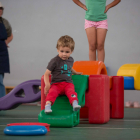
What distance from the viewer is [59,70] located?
90.1 inches

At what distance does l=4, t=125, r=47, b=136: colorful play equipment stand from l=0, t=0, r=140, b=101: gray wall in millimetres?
3606

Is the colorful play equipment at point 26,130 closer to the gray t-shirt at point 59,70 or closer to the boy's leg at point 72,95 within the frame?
the boy's leg at point 72,95

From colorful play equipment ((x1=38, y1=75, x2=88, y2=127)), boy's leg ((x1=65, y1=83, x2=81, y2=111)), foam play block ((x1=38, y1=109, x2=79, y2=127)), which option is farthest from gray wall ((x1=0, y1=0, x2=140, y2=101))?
foam play block ((x1=38, y1=109, x2=79, y2=127))

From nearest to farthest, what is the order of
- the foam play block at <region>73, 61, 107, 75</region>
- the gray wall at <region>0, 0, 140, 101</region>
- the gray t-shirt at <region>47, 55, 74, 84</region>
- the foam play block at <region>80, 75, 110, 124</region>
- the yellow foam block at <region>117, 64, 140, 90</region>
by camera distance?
the gray t-shirt at <region>47, 55, 74, 84</region>, the foam play block at <region>80, 75, 110, 124</region>, the foam play block at <region>73, 61, 107, 75</region>, the yellow foam block at <region>117, 64, 140, 90</region>, the gray wall at <region>0, 0, 140, 101</region>

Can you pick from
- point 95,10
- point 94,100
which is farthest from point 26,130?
point 95,10

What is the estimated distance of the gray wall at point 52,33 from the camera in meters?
5.14

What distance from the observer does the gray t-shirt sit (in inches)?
89.5

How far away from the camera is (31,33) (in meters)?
5.60

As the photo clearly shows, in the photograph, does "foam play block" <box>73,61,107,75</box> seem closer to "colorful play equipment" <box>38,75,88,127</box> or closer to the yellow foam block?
"colorful play equipment" <box>38,75,88,127</box>

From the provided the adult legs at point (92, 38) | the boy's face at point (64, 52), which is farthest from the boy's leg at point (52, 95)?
the adult legs at point (92, 38)

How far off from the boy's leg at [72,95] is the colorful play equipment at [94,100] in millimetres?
64

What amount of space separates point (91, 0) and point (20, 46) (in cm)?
269

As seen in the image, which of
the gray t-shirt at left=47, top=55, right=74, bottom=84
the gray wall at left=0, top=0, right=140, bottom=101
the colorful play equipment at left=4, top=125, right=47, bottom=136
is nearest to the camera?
the colorful play equipment at left=4, top=125, right=47, bottom=136

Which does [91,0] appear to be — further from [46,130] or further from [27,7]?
[27,7]
